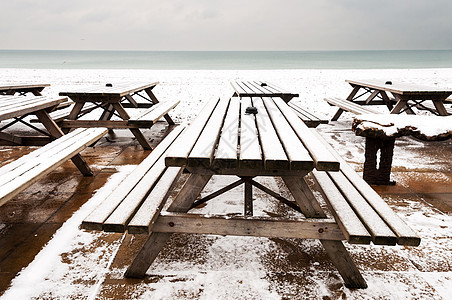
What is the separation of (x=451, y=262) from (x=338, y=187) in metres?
0.96

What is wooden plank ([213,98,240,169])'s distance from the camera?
5.34 ft

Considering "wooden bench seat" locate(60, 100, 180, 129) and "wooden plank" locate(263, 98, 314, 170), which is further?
"wooden bench seat" locate(60, 100, 180, 129)

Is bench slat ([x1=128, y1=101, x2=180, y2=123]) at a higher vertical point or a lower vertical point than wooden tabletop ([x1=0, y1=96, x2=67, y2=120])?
lower

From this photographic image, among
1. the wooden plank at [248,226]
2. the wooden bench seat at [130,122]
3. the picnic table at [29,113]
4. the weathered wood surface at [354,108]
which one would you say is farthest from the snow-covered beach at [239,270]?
the weathered wood surface at [354,108]

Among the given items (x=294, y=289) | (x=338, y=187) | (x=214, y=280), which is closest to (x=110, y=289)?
(x=214, y=280)

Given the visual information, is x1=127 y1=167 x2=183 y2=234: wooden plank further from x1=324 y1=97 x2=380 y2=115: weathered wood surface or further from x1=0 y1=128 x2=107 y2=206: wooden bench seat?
x1=324 y1=97 x2=380 y2=115: weathered wood surface

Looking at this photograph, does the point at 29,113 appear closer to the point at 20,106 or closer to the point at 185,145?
the point at 20,106

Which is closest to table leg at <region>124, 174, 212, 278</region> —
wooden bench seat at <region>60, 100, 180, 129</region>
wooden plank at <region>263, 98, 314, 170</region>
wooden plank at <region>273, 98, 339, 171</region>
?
wooden plank at <region>263, 98, 314, 170</region>

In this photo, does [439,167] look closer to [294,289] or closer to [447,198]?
[447,198]

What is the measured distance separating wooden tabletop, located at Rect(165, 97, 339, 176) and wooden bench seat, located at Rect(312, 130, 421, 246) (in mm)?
373

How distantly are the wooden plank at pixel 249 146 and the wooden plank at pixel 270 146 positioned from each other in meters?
0.03

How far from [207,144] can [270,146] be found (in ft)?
1.20

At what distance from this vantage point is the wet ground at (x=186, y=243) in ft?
6.70

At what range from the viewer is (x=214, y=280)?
2059mm
